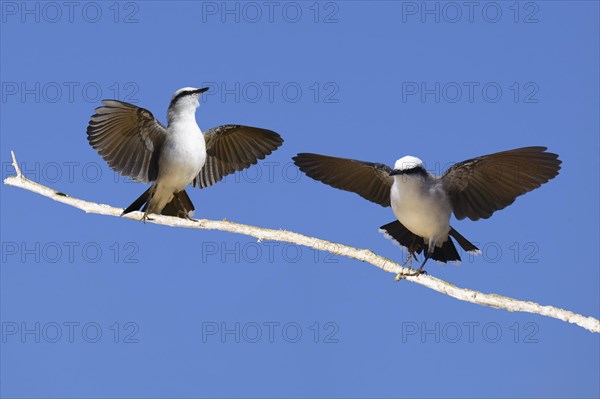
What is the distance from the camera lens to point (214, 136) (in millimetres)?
9141

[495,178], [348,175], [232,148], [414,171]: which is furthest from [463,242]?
[232,148]

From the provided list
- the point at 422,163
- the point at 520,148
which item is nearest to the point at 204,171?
the point at 422,163

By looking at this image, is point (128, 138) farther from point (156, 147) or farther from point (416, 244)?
point (416, 244)

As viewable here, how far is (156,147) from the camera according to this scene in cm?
863

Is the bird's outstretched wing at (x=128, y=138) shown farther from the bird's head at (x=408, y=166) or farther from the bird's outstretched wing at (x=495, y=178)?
the bird's outstretched wing at (x=495, y=178)

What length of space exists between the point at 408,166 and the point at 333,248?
3.67ft

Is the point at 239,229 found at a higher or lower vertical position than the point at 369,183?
lower

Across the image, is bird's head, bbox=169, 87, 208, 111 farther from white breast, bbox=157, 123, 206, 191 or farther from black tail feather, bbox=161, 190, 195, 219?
black tail feather, bbox=161, 190, 195, 219

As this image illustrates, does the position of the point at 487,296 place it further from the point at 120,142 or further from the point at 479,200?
the point at 120,142

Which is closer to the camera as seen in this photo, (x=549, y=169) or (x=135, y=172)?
(x=549, y=169)

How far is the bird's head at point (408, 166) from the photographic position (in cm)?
764

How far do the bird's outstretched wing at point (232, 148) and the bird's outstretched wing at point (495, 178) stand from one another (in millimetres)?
2302

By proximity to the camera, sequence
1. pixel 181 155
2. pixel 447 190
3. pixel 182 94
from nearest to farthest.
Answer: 1. pixel 447 190
2. pixel 181 155
3. pixel 182 94

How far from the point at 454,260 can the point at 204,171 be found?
3231 mm
